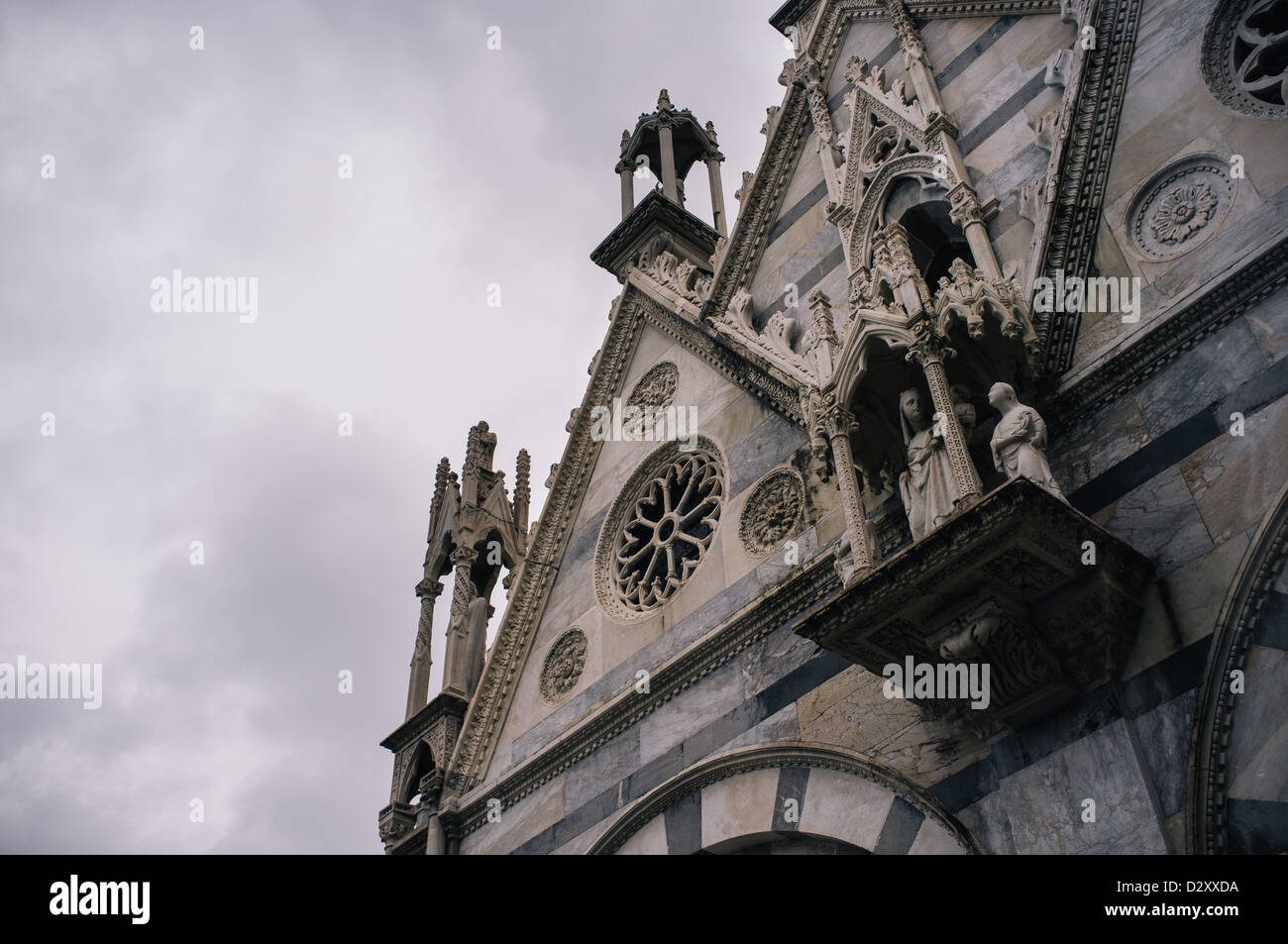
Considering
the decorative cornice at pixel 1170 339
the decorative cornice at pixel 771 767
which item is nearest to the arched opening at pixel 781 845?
the decorative cornice at pixel 771 767

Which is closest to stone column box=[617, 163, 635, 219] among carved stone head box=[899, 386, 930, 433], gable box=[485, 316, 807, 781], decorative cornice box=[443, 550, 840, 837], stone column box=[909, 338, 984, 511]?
gable box=[485, 316, 807, 781]

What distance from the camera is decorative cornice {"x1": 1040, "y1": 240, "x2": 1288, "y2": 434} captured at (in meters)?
7.54

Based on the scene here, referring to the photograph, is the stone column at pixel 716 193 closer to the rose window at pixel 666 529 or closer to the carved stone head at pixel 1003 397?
the rose window at pixel 666 529

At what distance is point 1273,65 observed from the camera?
855 centimetres

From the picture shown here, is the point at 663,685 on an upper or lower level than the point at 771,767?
upper

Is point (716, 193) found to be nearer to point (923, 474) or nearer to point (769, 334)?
point (769, 334)

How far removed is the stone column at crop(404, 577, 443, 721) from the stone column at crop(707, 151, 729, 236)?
633 cm

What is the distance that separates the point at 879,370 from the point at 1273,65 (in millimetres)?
3459

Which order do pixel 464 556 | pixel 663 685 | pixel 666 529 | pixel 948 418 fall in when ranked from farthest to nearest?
pixel 464 556, pixel 666 529, pixel 663 685, pixel 948 418

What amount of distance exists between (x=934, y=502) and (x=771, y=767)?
8.37 ft

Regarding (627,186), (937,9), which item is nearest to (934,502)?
(937,9)

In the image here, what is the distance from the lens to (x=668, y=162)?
56.9 feet
